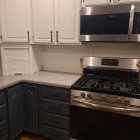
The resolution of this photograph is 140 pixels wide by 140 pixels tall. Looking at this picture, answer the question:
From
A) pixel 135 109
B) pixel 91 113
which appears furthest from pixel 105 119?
pixel 135 109

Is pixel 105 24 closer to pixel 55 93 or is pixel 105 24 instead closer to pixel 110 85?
pixel 110 85

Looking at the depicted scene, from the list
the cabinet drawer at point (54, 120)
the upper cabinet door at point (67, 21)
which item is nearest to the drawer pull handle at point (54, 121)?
the cabinet drawer at point (54, 120)

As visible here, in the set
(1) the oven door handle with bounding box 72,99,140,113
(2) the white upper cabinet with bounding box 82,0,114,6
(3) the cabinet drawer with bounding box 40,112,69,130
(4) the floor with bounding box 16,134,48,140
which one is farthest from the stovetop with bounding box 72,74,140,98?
(4) the floor with bounding box 16,134,48,140

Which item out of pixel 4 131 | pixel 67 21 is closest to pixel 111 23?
pixel 67 21

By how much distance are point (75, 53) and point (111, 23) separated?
30.9 inches

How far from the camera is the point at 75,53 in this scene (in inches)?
95.1

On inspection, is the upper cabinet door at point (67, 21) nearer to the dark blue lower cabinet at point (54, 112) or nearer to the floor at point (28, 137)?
the dark blue lower cabinet at point (54, 112)

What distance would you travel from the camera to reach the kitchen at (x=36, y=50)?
78.7 inches

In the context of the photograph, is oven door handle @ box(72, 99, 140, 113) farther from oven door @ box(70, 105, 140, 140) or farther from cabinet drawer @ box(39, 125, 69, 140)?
cabinet drawer @ box(39, 125, 69, 140)

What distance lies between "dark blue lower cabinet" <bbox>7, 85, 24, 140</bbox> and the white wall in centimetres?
74

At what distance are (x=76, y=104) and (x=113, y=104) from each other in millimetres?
416

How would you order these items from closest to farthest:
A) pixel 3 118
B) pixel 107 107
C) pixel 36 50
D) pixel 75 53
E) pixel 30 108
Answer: pixel 107 107
pixel 3 118
pixel 30 108
pixel 75 53
pixel 36 50

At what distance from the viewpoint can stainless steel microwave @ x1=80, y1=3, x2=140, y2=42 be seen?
170cm

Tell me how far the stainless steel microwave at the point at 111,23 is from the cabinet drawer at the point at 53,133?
1.23m
